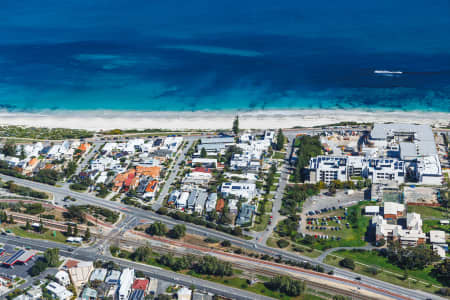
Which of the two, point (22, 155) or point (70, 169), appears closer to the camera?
point (70, 169)

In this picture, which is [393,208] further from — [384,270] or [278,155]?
[278,155]

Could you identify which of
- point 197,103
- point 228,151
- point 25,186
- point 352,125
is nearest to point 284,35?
point 197,103

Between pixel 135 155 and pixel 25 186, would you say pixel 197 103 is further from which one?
pixel 25 186

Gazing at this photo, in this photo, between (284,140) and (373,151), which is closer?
(373,151)

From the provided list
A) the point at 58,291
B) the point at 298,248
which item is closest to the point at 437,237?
the point at 298,248

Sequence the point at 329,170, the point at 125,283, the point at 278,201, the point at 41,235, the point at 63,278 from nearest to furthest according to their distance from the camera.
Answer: the point at 125,283 → the point at 63,278 → the point at 41,235 → the point at 278,201 → the point at 329,170

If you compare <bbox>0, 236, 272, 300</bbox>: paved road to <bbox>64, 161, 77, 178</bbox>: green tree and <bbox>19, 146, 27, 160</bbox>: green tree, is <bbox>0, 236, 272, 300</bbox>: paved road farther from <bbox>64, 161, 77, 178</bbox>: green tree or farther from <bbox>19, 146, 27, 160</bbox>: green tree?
<bbox>19, 146, 27, 160</bbox>: green tree
